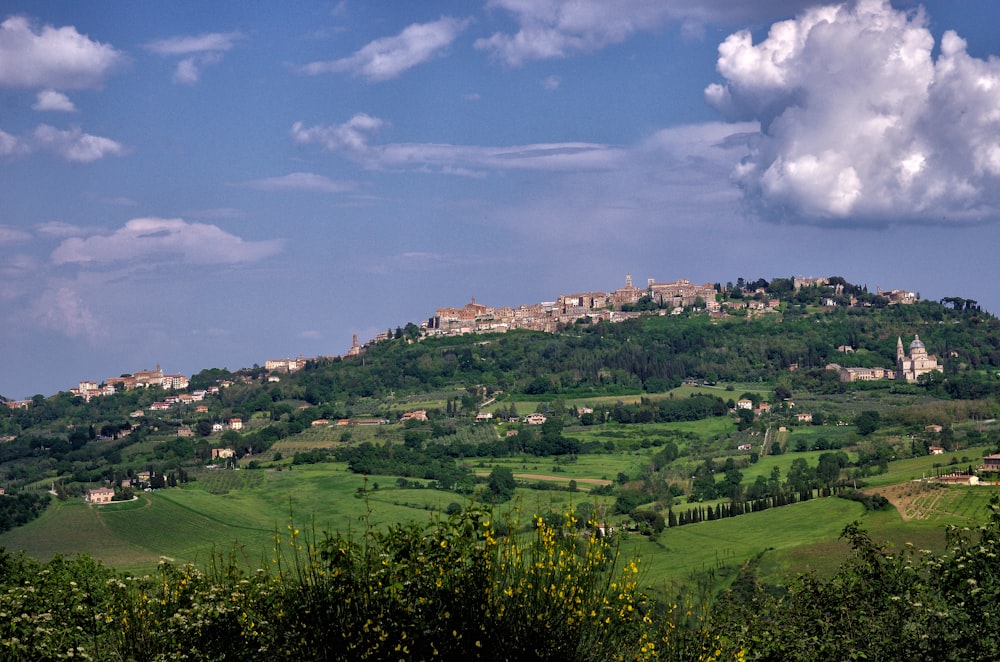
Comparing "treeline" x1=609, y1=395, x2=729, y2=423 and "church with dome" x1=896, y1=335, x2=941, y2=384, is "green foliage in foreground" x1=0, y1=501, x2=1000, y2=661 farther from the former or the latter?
"church with dome" x1=896, y1=335, x2=941, y2=384

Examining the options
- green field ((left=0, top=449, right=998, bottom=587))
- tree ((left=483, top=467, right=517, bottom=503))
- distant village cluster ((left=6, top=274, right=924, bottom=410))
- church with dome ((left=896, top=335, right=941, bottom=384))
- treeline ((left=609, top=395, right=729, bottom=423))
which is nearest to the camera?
green field ((left=0, top=449, right=998, bottom=587))

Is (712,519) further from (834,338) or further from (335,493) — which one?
(834,338)

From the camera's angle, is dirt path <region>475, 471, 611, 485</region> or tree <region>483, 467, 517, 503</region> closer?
tree <region>483, 467, 517, 503</region>

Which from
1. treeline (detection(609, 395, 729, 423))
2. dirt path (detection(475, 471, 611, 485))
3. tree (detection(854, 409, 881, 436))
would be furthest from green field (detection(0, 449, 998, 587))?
treeline (detection(609, 395, 729, 423))

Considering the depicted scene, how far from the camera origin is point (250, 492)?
69.6m

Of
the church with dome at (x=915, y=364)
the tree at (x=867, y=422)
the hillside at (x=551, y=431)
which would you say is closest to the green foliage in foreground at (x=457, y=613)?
the hillside at (x=551, y=431)

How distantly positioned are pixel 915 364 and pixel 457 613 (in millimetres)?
114013

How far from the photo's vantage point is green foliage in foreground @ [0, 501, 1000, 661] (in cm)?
914

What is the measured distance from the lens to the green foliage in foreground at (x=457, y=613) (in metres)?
9.14

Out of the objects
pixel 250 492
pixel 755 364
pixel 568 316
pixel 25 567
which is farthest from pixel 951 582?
pixel 568 316

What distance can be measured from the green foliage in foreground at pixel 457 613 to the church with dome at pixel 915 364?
105 m

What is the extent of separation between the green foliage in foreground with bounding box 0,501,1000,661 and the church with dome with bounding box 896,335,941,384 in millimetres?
104645

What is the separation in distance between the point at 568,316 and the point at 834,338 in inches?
1687

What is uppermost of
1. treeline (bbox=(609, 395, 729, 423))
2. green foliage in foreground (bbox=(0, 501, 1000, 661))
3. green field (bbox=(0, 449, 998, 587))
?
green foliage in foreground (bbox=(0, 501, 1000, 661))
